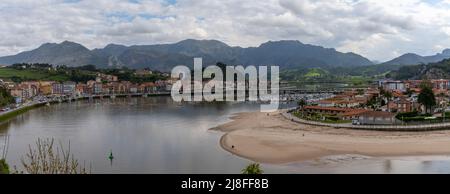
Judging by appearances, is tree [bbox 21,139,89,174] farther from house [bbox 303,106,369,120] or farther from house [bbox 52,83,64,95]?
house [bbox 52,83,64,95]

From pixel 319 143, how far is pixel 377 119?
6987 mm

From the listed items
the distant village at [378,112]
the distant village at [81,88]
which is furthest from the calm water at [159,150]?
the distant village at [81,88]

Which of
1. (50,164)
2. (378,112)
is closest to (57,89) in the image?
(378,112)

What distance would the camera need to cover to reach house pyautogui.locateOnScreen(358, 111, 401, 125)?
83.7ft

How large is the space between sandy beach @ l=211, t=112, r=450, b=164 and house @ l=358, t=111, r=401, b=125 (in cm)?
229

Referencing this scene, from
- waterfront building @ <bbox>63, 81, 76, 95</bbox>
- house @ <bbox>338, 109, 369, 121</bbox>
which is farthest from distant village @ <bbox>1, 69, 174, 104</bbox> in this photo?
house @ <bbox>338, 109, 369, 121</bbox>

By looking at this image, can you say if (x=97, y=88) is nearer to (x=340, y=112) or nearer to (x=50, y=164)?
(x=340, y=112)

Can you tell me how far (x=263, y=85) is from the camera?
300 feet

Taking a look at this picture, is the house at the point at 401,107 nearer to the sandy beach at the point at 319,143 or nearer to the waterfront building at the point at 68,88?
the sandy beach at the point at 319,143

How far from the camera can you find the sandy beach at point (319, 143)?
18000 millimetres

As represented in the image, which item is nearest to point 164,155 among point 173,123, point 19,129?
point 173,123

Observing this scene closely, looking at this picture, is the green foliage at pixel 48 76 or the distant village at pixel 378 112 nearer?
the distant village at pixel 378 112

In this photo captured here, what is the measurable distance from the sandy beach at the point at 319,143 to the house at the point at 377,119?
7.50ft
